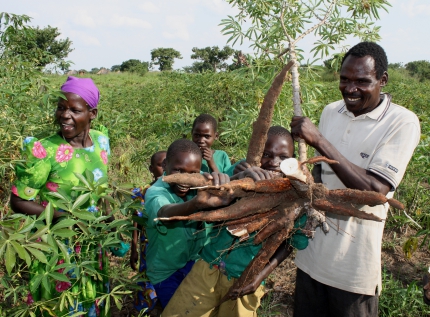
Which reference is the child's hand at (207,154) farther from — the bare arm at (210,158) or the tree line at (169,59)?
the tree line at (169,59)

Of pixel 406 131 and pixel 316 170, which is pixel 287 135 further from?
pixel 406 131

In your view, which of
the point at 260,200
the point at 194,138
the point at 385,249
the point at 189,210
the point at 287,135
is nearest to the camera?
the point at 189,210

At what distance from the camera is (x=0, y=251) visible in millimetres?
1138

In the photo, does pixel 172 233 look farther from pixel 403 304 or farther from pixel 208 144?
pixel 403 304

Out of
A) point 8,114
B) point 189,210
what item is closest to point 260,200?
point 189,210

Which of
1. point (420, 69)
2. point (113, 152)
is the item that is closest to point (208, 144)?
point (113, 152)

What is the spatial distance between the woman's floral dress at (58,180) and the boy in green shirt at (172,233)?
276 millimetres

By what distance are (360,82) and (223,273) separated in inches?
43.6

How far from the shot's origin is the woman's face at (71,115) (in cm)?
188

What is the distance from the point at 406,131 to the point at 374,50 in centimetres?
38

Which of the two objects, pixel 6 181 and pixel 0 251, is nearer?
pixel 0 251

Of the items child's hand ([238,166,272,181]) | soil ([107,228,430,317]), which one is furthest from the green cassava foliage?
child's hand ([238,166,272,181])

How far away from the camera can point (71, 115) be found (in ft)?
6.21

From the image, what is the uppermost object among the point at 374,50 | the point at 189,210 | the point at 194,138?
the point at 374,50
